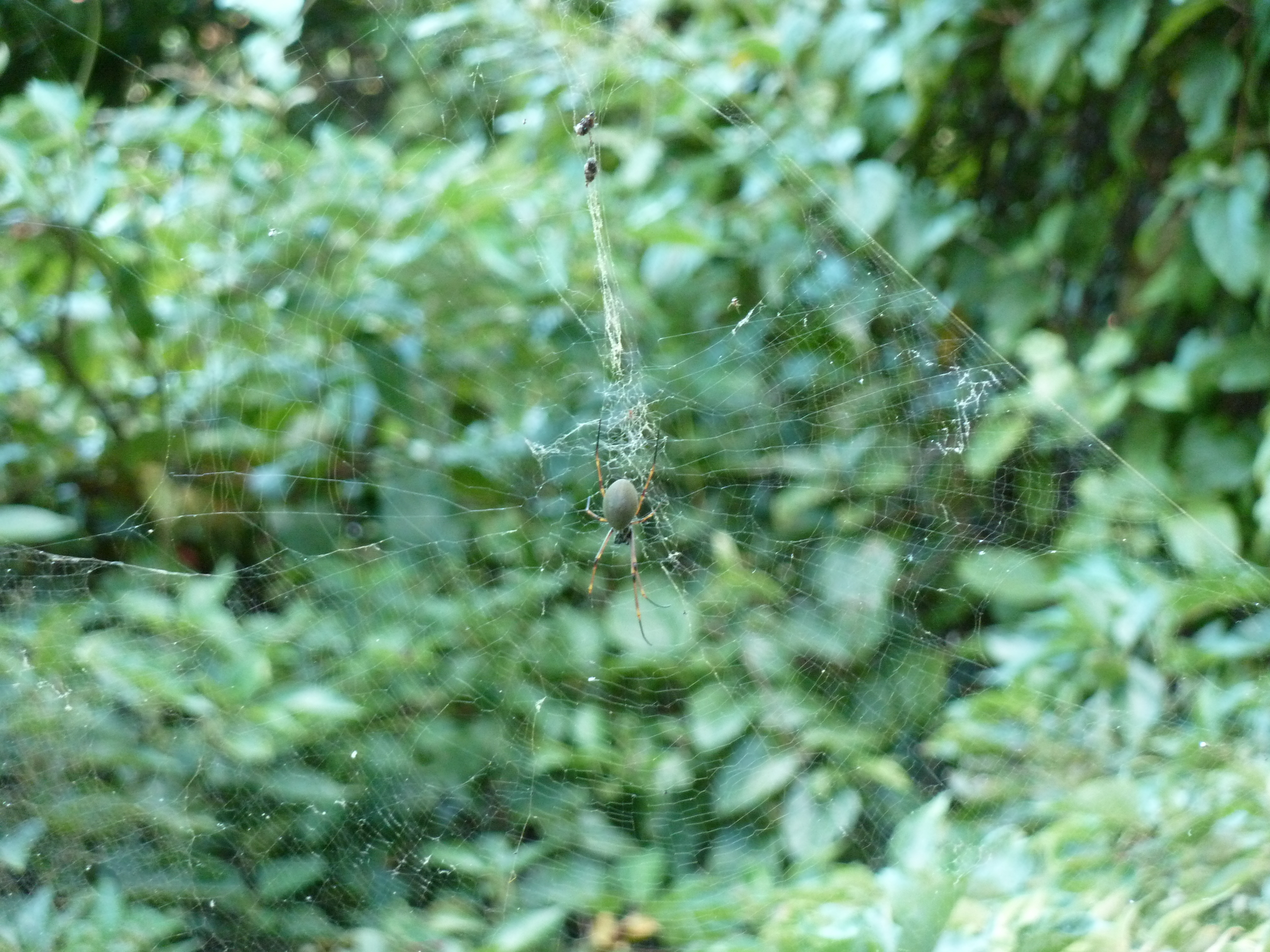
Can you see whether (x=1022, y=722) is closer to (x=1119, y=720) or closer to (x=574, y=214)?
(x=1119, y=720)

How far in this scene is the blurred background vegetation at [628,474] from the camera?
4.09 ft

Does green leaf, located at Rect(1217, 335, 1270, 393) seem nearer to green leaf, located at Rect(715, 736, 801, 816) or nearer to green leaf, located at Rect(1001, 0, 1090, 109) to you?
green leaf, located at Rect(1001, 0, 1090, 109)

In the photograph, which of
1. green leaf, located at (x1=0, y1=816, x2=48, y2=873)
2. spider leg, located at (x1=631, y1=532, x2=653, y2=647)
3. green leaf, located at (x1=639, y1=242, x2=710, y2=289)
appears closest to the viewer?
green leaf, located at (x1=0, y1=816, x2=48, y2=873)

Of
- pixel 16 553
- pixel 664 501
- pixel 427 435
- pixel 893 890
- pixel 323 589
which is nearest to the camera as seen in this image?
pixel 893 890

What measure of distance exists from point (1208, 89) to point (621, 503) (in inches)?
42.3

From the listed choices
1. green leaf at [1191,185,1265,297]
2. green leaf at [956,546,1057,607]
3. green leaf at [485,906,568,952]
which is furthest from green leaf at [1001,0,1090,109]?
green leaf at [485,906,568,952]

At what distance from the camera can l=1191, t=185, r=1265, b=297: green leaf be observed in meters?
1.47

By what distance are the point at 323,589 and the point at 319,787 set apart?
0.94ft

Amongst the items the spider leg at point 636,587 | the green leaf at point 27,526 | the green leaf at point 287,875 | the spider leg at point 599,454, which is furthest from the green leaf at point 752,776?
the green leaf at point 27,526

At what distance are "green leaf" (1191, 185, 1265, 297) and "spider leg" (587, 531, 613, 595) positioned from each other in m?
0.96

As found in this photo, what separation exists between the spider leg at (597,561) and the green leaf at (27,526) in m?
0.73

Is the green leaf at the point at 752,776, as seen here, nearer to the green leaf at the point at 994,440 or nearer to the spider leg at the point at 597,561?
the spider leg at the point at 597,561

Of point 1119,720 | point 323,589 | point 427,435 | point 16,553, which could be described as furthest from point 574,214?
point 1119,720

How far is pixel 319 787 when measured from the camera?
52.7 inches
